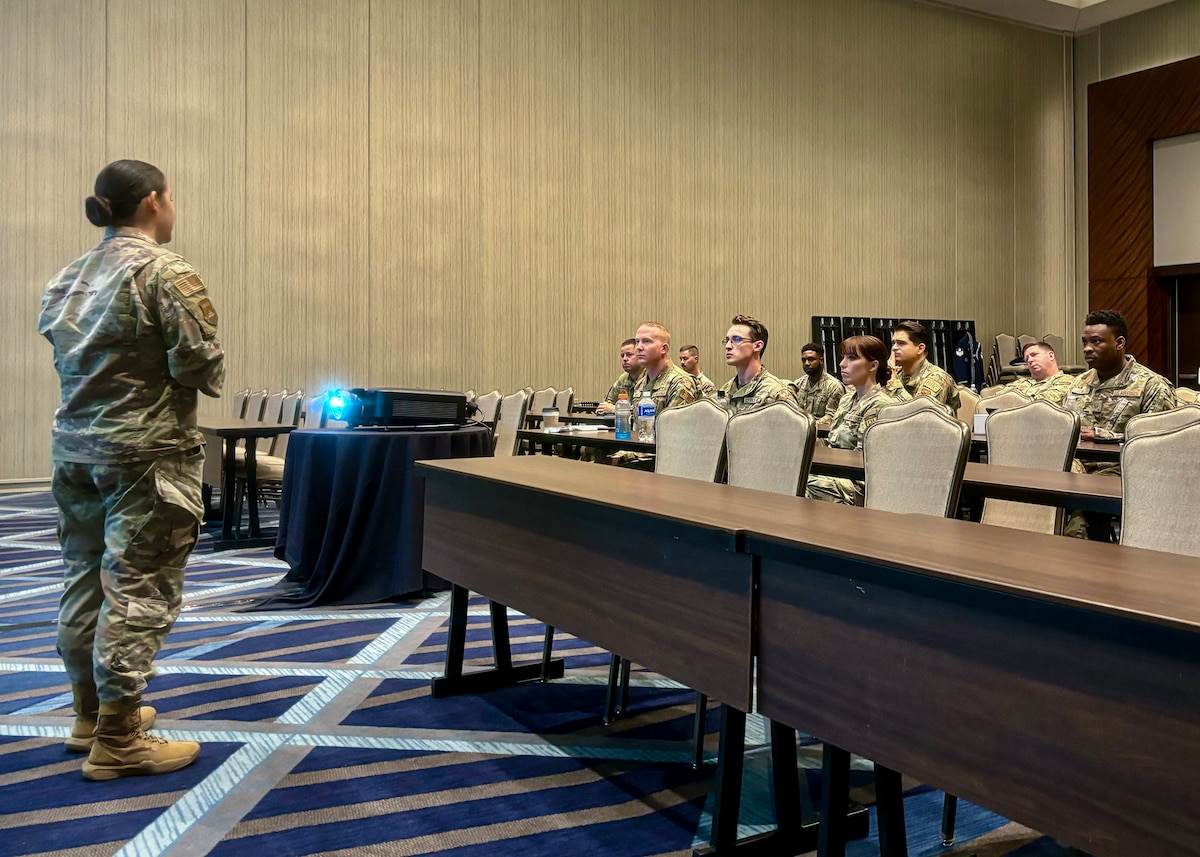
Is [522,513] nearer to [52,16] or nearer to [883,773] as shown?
[883,773]

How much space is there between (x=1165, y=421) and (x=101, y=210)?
8.87 ft

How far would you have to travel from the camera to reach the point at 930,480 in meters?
2.58

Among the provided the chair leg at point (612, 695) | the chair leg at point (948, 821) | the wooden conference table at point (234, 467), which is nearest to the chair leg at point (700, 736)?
the chair leg at point (612, 695)

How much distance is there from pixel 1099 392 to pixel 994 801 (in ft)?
15.2

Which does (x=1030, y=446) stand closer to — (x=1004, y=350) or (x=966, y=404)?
(x=966, y=404)

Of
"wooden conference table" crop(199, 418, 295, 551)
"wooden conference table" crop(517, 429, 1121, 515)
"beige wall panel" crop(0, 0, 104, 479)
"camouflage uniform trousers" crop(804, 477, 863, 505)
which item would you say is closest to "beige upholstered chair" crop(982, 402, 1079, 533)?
"wooden conference table" crop(517, 429, 1121, 515)

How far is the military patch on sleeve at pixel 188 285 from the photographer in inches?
91.0

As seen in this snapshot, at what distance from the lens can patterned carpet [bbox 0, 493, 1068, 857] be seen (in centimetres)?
200

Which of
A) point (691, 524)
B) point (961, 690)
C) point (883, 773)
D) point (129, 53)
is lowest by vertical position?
point (883, 773)

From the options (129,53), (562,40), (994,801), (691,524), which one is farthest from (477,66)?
(994,801)

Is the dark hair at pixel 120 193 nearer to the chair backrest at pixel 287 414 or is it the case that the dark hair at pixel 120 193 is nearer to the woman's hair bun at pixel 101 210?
the woman's hair bun at pixel 101 210

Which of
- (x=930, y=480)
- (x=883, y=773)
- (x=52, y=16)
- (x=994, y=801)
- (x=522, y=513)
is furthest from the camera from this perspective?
(x=52, y=16)

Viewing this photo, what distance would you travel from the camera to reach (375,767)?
7.79 ft

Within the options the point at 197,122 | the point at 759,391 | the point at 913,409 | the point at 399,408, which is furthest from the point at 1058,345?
the point at 913,409
